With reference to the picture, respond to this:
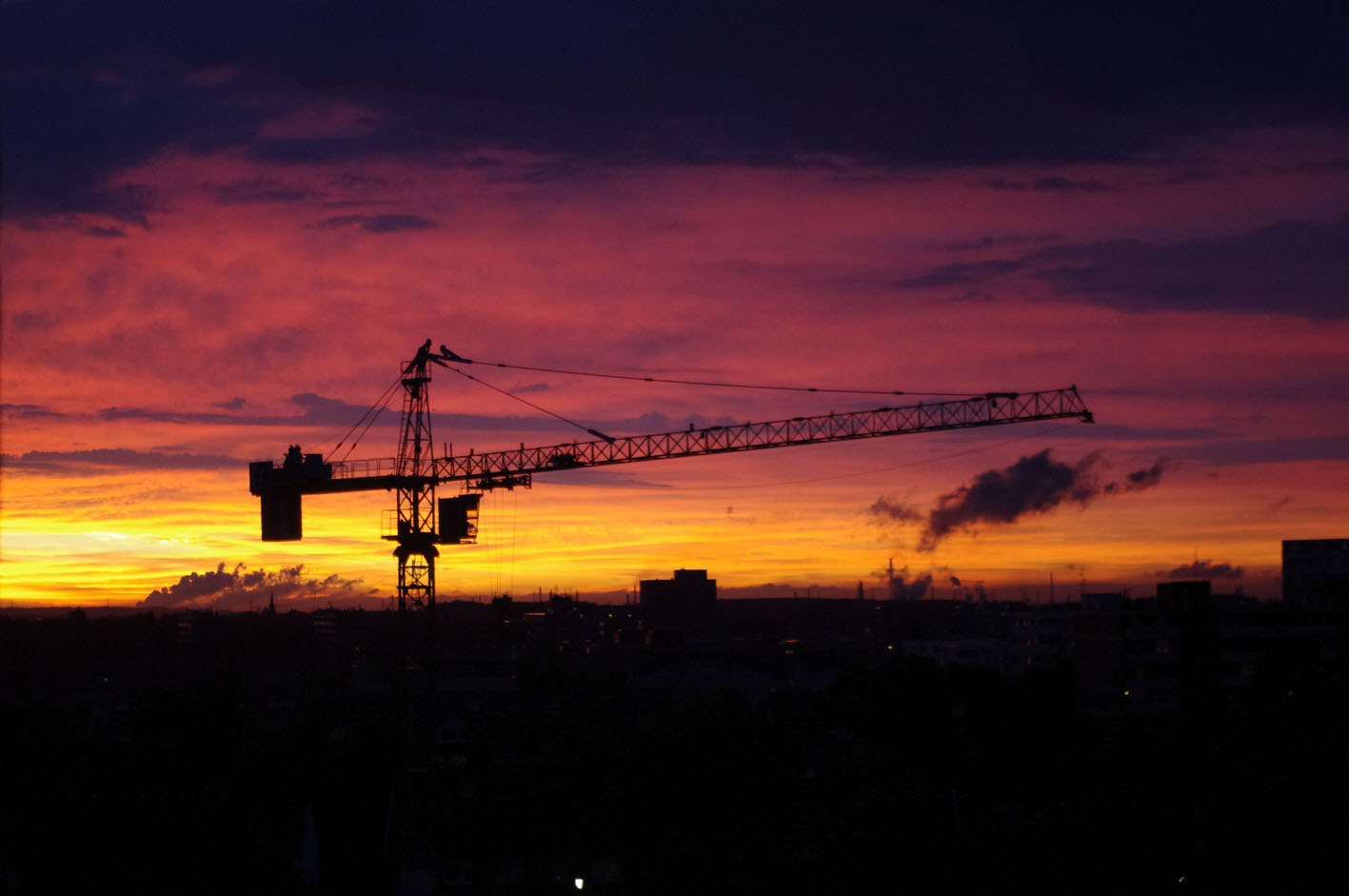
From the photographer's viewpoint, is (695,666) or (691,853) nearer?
(691,853)

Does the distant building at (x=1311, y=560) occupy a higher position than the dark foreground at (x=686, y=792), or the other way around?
the distant building at (x=1311, y=560)

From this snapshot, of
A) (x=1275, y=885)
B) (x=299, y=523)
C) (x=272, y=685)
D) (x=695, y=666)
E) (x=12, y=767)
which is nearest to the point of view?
(x=1275, y=885)

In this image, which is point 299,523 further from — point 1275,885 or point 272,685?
point 1275,885

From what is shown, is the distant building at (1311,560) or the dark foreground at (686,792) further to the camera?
the distant building at (1311,560)

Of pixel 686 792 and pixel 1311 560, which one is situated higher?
pixel 1311 560

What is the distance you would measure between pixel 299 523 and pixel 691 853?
53.0 meters

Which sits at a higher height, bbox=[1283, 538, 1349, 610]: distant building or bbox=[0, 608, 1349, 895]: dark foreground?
bbox=[1283, 538, 1349, 610]: distant building

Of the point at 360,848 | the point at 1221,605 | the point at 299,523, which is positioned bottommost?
the point at 360,848

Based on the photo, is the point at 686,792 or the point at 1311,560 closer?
the point at 686,792

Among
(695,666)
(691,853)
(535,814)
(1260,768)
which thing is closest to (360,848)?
(535,814)

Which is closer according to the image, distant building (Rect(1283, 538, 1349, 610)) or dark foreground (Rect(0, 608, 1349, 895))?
dark foreground (Rect(0, 608, 1349, 895))

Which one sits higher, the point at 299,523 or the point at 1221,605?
the point at 299,523

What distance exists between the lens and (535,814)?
40906 mm

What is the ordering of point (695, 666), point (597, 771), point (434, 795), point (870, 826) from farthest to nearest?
point (695, 666), point (597, 771), point (434, 795), point (870, 826)
